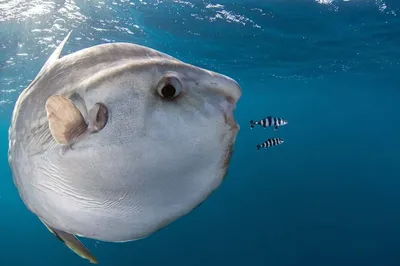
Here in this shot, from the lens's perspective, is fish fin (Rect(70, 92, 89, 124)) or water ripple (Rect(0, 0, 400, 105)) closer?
fish fin (Rect(70, 92, 89, 124))

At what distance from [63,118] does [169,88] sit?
407 mm

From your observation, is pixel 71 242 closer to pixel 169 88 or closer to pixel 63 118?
pixel 63 118

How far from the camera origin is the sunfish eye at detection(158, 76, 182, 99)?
4.17ft

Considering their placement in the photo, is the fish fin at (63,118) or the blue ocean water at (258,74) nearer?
the fish fin at (63,118)

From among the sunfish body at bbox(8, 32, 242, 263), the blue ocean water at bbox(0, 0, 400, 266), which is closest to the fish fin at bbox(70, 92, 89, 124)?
the sunfish body at bbox(8, 32, 242, 263)

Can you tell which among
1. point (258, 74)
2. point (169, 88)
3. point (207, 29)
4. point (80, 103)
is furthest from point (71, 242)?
point (258, 74)

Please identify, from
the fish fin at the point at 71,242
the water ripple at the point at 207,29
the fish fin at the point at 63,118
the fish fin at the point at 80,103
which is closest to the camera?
the fish fin at the point at 63,118

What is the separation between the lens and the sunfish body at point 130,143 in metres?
1.25

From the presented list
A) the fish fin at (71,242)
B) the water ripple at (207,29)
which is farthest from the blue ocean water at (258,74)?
the fish fin at (71,242)

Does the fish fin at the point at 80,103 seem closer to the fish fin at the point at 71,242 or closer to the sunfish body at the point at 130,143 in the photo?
the sunfish body at the point at 130,143

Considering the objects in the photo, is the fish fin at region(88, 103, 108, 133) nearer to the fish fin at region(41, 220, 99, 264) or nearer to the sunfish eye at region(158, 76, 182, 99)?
the sunfish eye at region(158, 76, 182, 99)

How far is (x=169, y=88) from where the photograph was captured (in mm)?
1274

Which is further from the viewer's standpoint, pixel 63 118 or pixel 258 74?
pixel 258 74

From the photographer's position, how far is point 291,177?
3872 cm
